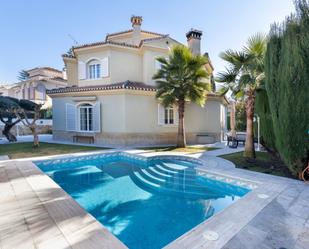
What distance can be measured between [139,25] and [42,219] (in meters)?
22.8

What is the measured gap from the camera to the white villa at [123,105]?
18.3 m

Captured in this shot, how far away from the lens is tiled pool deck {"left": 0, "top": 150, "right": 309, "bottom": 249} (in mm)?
3955

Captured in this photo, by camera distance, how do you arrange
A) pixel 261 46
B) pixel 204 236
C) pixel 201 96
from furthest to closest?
pixel 201 96 < pixel 261 46 < pixel 204 236

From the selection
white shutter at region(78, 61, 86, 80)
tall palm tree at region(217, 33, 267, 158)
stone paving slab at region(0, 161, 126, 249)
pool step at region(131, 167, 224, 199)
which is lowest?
pool step at region(131, 167, 224, 199)

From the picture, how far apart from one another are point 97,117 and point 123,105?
9.61 feet

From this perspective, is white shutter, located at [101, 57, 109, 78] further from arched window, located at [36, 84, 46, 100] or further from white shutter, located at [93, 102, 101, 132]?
arched window, located at [36, 84, 46, 100]

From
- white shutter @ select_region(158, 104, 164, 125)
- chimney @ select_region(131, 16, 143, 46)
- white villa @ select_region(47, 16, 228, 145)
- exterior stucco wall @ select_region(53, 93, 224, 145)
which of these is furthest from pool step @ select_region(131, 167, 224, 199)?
chimney @ select_region(131, 16, 143, 46)

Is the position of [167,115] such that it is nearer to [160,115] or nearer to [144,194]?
[160,115]

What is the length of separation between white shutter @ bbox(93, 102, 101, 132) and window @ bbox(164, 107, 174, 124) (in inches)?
251

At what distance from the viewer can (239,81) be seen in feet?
34.9

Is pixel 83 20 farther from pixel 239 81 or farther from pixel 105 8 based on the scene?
pixel 239 81

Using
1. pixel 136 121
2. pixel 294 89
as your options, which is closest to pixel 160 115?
pixel 136 121

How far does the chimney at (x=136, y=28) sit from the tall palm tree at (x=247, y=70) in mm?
14274

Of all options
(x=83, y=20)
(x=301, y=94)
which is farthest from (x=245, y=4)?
(x=83, y=20)
